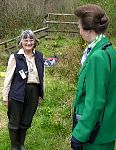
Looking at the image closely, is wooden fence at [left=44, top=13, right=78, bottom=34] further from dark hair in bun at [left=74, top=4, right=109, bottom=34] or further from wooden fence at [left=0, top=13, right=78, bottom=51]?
dark hair in bun at [left=74, top=4, right=109, bottom=34]

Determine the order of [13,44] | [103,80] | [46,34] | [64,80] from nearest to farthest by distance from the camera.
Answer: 1. [103,80]
2. [64,80]
3. [13,44]
4. [46,34]

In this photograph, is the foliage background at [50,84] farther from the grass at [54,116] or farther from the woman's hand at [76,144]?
the woman's hand at [76,144]

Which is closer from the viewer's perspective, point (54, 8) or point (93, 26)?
point (93, 26)

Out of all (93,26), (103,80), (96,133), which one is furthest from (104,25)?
(96,133)

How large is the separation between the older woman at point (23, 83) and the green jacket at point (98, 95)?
168 centimetres

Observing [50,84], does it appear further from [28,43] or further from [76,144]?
[76,144]

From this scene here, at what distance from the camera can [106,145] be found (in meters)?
2.97

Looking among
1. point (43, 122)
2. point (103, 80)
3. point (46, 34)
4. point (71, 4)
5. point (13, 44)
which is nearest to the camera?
point (103, 80)

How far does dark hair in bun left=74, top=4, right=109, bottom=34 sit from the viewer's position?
2807 millimetres

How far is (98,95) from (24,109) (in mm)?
2106

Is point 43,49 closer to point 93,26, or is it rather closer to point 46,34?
point 46,34

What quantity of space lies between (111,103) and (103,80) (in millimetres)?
228

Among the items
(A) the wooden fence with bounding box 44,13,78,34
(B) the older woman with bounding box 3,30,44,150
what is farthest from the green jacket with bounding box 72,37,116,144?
(A) the wooden fence with bounding box 44,13,78,34

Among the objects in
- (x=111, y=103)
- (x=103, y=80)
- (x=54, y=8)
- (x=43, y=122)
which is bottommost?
(x=43, y=122)
